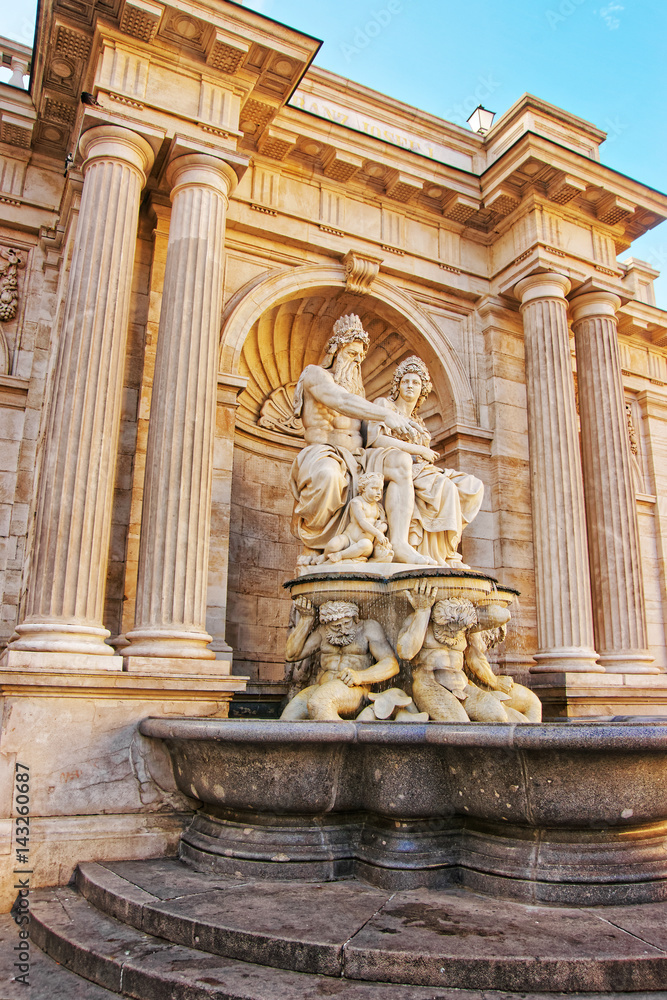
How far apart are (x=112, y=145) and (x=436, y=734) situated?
6.34 metres

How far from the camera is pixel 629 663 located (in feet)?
29.5

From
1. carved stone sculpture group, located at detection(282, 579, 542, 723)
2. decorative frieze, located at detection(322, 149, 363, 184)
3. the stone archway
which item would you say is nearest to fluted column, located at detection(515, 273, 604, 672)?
the stone archway

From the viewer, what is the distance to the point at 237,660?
9094 millimetres

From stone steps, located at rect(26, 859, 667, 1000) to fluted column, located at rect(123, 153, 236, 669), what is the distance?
239cm

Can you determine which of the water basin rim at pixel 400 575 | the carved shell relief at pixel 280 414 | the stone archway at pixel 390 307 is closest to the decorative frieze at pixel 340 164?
the stone archway at pixel 390 307

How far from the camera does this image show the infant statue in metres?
6.68

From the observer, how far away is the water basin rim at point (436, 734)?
3.56m

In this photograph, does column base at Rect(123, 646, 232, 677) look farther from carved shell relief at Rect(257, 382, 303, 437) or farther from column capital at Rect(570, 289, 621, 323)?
column capital at Rect(570, 289, 621, 323)

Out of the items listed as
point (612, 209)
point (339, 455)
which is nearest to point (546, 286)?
point (612, 209)

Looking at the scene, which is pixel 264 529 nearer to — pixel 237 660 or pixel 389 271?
pixel 237 660

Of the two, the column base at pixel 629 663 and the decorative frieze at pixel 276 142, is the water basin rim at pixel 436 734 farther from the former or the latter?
the decorative frieze at pixel 276 142

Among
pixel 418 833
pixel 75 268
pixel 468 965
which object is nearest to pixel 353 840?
pixel 418 833

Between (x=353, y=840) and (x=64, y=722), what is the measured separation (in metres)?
2.31

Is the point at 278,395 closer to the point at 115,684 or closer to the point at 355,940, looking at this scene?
the point at 115,684
